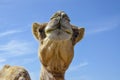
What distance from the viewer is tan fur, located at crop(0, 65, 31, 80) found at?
456 centimetres

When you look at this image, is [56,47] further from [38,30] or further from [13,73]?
[13,73]

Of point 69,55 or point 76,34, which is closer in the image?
point 69,55

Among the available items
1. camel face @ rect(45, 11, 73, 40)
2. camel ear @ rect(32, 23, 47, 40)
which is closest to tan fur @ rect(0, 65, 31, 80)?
camel ear @ rect(32, 23, 47, 40)

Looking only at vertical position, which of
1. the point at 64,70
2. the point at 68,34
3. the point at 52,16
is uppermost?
the point at 52,16

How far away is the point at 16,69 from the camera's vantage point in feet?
15.8

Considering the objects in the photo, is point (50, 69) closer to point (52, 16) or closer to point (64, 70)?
point (64, 70)

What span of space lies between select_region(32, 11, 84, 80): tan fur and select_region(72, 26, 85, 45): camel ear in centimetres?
6

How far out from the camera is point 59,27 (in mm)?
4012

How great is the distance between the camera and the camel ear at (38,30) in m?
4.36

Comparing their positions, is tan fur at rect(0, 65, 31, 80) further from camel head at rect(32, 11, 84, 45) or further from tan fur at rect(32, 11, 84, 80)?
camel head at rect(32, 11, 84, 45)

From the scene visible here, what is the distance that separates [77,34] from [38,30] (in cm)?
53

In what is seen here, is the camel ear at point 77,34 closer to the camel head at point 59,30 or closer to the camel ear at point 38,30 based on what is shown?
the camel head at point 59,30

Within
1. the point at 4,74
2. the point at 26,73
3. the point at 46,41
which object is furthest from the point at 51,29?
the point at 4,74

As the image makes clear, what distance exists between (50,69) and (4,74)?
1084 mm
